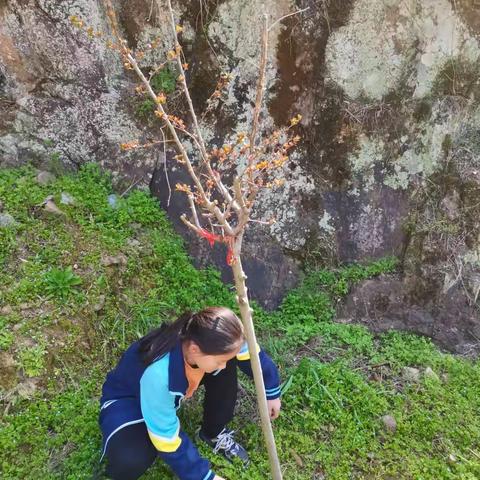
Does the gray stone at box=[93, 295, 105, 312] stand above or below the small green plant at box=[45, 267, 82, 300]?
below

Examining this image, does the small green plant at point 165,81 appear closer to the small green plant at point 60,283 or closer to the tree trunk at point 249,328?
the small green plant at point 60,283

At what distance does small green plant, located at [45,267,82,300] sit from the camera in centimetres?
336

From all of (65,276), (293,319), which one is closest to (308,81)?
(293,319)

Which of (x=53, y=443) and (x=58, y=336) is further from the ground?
(x=58, y=336)

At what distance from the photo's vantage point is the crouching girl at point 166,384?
2.19 metres

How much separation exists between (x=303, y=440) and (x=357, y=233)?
2029mm

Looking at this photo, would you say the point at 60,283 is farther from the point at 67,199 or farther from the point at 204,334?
the point at 204,334

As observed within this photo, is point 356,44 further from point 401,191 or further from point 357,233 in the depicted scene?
point 357,233

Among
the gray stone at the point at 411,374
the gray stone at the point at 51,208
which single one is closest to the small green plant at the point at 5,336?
the gray stone at the point at 51,208

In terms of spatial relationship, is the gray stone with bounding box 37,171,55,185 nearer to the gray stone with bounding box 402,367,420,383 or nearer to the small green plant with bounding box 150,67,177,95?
the small green plant with bounding box 150,67,177,95

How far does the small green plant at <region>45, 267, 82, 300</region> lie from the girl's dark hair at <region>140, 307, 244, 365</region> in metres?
1.29

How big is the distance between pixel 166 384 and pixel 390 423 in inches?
75.9

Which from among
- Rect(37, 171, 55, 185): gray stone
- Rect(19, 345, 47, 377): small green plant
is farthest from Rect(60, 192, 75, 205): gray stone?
Rect(19, 345, 47, 377): small green plant

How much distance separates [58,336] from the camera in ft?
10.6
